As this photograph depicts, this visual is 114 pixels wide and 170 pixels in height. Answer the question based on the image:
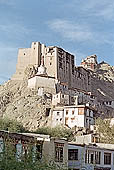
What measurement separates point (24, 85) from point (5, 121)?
20456mm

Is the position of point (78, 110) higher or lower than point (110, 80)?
lower

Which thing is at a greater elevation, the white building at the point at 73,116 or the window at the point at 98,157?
the white building at the point at 73,116

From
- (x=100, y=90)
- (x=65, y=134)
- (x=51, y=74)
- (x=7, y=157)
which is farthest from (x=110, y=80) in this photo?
(x=7, y=157)

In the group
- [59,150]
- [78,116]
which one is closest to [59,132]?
[78,116]

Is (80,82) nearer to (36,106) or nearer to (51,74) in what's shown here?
(51,74)

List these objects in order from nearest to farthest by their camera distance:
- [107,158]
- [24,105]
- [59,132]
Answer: [107,158] < [59,132] < [24,105]

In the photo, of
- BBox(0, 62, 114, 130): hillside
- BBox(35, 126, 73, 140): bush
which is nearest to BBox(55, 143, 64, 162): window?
BBox(35, 126, 73, 140): bush

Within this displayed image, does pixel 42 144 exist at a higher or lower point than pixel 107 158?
higher

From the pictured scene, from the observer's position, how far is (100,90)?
82062mm

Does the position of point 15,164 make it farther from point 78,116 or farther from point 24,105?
point 24,105

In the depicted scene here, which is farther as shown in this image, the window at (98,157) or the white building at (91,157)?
the window at (98,157)

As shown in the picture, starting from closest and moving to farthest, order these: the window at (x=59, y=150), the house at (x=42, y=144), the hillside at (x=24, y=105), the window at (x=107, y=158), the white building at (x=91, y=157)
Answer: the house at (x=42, y=144), the window at (x=59, y=150), the white building at (x=91, y=157), the window at (x=107, y=158), the hillside at (x=24, y=105)

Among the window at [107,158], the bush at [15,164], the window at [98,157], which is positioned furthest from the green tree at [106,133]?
the bush at [15,164]

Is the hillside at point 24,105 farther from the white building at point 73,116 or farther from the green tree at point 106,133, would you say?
the green tree at point 106,133
